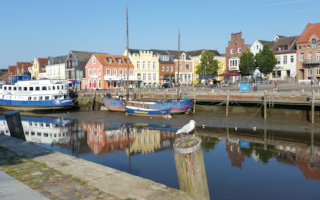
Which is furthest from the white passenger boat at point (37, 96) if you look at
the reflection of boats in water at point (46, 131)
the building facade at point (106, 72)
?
the building facade at point (106, 72)

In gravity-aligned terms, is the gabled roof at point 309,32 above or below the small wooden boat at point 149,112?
above

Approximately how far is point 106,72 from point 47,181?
5267cm

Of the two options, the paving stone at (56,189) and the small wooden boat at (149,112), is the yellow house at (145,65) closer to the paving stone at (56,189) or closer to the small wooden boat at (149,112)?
the small wooden boat at (149,112)

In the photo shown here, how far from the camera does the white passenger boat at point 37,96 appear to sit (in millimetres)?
40031

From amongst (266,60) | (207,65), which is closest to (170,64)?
(207,65)

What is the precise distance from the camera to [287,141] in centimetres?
1991

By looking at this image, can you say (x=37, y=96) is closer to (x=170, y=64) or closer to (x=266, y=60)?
(x=170, y=64)

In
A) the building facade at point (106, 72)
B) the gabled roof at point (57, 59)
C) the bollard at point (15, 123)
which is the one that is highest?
the gabled roof at point (57, 59)

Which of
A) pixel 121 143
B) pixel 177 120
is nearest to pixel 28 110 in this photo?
pixel 177 120

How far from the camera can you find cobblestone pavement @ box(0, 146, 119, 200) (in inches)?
276

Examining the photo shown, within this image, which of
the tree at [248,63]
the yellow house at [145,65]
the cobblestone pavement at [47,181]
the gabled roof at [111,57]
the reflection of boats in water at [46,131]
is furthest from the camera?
the yellow house at [145,65]

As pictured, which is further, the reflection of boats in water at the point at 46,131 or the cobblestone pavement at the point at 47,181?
the reflection of boats in water at the point at 46,131

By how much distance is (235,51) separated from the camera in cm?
6512

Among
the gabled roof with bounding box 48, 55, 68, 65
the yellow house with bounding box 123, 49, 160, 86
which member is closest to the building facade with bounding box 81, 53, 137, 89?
the yellow house with bounding box 123, 49, 160, 86
